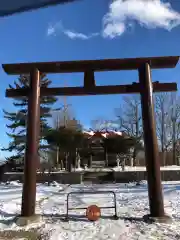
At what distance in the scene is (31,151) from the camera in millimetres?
7371

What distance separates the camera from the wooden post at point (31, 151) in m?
7.11

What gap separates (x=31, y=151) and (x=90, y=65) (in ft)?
10.6

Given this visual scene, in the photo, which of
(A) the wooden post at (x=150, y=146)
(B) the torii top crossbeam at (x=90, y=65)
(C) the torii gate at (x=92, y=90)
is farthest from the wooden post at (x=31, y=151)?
(A) the wooden post at (x=150, y=146)

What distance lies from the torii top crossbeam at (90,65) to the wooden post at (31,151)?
1.09 ft

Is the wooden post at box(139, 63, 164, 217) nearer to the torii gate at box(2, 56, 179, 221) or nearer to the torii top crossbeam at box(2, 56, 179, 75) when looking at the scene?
the torii gate at box(2, 56, 179, 221)

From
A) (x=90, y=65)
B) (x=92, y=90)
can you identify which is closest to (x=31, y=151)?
(x=92, y=90)

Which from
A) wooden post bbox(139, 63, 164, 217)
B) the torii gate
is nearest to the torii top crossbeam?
the torii gate

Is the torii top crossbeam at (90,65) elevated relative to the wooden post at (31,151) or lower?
elevated

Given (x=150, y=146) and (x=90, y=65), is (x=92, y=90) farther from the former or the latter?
(x=150, y=146)

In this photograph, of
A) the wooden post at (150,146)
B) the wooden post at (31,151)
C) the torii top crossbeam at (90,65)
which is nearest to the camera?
the wooden post at (150,146)

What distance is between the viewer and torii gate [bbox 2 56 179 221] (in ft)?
23.7

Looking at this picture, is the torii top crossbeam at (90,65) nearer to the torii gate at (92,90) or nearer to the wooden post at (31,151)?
the torii gate at (92,90)

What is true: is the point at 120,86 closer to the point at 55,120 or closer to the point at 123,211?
the point at 123,211

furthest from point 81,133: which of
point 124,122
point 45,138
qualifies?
point 124,122
